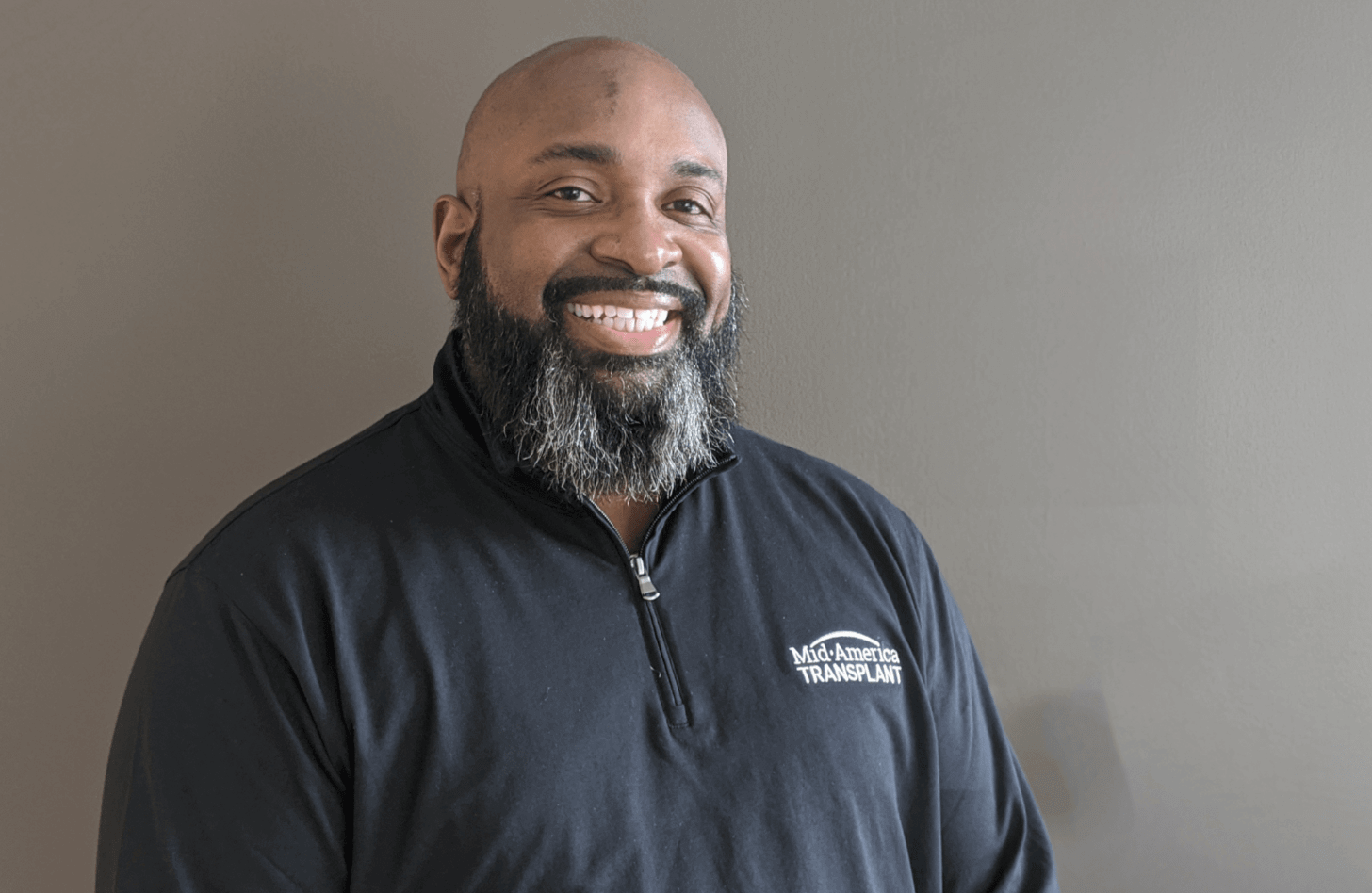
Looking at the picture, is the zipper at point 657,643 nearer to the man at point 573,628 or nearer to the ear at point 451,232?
the man at point 573,628

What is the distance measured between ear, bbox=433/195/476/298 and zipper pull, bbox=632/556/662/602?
0.39 m

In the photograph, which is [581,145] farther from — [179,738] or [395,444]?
[179,738]

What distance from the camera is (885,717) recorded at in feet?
3.89

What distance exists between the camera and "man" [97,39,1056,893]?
3.26 feet

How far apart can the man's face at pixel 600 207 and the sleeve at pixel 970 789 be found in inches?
19.2

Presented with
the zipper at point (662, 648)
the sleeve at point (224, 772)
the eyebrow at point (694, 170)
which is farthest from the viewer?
the eyebrow at point (694, 170)

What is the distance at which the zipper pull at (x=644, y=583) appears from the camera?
1111 millimetres

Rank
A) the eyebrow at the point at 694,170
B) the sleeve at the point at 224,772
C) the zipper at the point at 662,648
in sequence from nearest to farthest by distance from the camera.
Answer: the sleeve at the point at 224,772 < the zipper at the point at 662,648 < the eyebrow at the point at 694,170

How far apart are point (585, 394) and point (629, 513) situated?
15 centimetres

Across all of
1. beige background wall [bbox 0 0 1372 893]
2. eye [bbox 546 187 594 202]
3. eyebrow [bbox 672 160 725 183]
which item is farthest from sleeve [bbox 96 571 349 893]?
beige background wall [bbox 0 0 1372 893]

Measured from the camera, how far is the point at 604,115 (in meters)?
1.17

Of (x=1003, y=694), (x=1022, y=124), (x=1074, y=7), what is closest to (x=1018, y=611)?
(x=1003, y=694)

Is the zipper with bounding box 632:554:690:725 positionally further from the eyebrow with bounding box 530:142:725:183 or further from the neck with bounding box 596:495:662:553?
the eyebrow with bounding box 530:142:725:183

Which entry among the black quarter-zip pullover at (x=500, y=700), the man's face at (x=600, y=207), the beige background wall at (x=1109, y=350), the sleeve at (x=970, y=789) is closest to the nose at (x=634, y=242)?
the man's face at (x=600, y=207)
